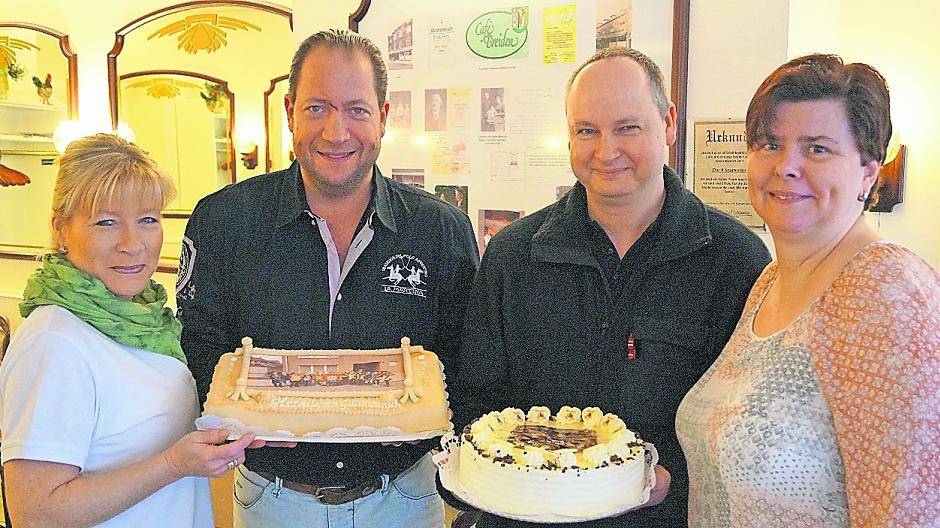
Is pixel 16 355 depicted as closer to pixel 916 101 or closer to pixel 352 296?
pixel 352 296

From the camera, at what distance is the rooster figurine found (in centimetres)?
591

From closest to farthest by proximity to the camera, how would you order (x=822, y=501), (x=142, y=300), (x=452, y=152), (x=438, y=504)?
(x=822, y=501)
(x=142, y=300)
(x=438, y=504)
(x=452, y=152)

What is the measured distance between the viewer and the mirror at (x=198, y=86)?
5.37 meters

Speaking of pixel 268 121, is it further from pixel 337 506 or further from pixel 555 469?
pixel 555 469

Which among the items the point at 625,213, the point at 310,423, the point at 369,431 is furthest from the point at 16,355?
the point at 625,213

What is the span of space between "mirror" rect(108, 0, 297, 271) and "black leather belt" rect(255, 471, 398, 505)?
144 inches

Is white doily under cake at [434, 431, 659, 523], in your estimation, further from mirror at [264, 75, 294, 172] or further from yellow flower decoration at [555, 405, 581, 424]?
mirror at [264, 75, 294, 172]

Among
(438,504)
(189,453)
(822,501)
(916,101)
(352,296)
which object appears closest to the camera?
(822,501)

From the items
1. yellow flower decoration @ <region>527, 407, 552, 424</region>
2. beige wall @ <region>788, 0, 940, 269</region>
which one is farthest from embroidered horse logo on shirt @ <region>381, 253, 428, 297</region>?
beige wall @ <region>788, 0, 940, 269</region>

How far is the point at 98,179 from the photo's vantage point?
1.65 metres

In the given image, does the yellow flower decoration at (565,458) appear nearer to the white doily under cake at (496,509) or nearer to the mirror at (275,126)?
the white doily under cake at (496,509)

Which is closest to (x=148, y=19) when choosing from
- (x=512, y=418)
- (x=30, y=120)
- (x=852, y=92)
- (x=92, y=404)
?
(x=30, y=120)

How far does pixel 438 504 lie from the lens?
7.54 feet

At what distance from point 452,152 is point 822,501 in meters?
2.39
